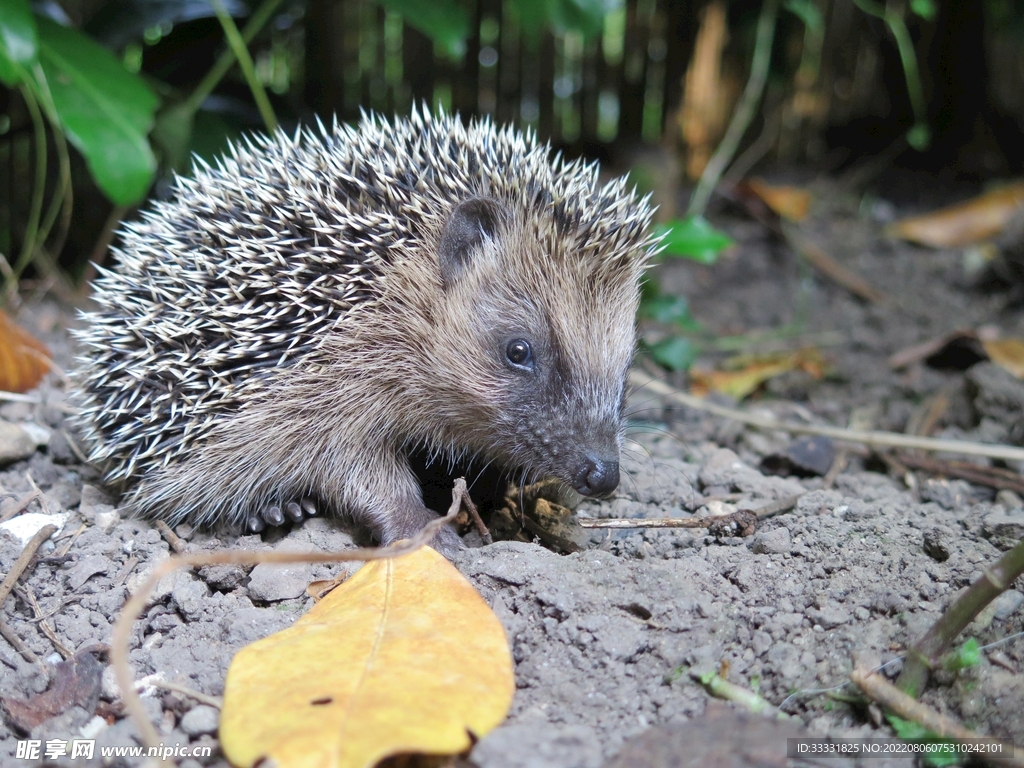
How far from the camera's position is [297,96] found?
8391 mm

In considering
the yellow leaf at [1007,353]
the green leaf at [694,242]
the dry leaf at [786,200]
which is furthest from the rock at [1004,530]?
the dry leaf at [786,200]

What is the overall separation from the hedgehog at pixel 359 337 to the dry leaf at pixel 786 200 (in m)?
4.73

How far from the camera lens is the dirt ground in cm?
238

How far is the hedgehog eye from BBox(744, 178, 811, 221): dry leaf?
16.5ft

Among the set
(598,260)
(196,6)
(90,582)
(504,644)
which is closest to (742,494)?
(598,260)

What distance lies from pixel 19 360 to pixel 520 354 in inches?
99.8

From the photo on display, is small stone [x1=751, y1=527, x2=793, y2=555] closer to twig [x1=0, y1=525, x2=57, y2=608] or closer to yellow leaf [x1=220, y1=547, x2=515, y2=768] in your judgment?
yellow leaf [x1=220, y1=547, x2=515, y2=768]

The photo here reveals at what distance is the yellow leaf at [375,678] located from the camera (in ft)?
6.82

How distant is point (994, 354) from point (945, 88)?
564 centimetres

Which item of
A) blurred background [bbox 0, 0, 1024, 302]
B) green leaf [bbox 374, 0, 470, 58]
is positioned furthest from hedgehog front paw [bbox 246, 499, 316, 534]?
green leaf [bbox 374, 0, 470, 58]

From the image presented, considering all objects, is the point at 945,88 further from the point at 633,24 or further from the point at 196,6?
the point at 196,6

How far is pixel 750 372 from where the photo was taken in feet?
18.8

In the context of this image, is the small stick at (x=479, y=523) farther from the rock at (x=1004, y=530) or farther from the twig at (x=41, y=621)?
the rock at (x=1004, y=530)

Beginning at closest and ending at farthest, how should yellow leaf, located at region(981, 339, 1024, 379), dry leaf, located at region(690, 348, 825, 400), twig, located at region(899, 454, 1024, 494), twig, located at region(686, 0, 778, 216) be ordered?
twig, located at region(899, 454, 1024, 494)
yellow leaf, located at region(981, 339, 1024, 379)
dry leaf, located at region(690, 348, 825, 400)
twig, located at region(686, 0, 778, 216)
